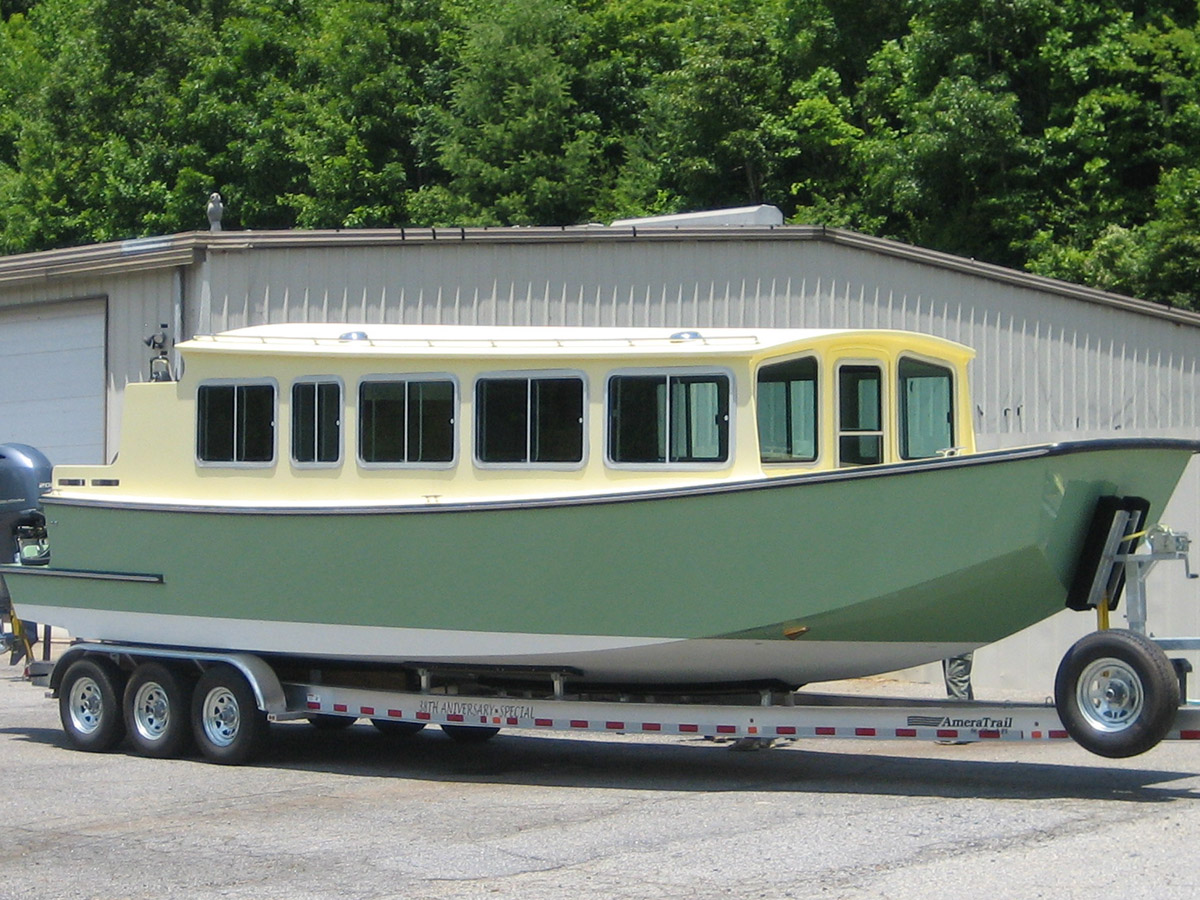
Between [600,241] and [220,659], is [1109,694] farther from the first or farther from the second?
[600,241]

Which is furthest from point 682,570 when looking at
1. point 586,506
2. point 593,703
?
point 593,703

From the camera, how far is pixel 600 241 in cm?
1727

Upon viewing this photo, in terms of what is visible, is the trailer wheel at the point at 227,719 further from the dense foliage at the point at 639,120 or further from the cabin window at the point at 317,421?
the dense foliage at the point at 639,120

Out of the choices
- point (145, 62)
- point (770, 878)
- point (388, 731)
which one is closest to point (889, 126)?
point (145, 62)

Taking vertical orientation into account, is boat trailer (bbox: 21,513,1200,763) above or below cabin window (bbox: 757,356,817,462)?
below

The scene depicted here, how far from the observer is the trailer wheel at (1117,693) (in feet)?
26.8

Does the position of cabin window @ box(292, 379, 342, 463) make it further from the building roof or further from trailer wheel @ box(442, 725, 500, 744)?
the building roof

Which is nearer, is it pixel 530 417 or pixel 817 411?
pixel 817 411

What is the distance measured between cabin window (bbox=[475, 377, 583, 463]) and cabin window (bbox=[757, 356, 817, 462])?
1167mm

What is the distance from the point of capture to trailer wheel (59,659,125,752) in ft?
37.6

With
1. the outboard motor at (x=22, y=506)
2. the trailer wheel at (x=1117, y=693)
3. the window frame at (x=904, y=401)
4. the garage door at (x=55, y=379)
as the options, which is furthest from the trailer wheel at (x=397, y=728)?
the garage door at (x=55, y=379)

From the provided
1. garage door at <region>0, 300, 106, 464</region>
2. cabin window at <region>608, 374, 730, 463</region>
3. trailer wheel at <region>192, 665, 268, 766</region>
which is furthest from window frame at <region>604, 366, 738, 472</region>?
garage door at <region>0, 300, 106, 464</region>

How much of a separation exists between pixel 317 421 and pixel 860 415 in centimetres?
363

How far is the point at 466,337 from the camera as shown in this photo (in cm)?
1059
